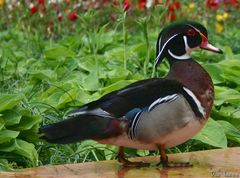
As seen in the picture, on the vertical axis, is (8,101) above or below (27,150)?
above

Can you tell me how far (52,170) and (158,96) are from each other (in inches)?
22.1

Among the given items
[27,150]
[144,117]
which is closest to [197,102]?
[144,117]

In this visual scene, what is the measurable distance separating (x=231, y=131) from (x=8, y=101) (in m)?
1.20

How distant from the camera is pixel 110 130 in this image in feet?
10.6

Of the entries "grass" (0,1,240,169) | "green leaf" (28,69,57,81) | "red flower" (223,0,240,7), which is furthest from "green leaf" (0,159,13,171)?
"red flower" (223,0,240,7)

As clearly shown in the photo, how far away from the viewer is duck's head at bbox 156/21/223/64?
3441 millimetres

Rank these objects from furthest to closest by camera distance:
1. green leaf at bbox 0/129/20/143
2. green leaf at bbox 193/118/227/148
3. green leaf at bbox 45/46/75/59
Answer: green leaf at bbox 45/46/75/59, green leaf at bbox 193/118/227/148, green leaf at bbox 0/129/20/143

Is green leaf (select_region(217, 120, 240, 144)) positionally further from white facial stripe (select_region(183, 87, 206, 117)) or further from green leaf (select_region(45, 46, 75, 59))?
green leaf (select_region(45, 46, 75, 59))

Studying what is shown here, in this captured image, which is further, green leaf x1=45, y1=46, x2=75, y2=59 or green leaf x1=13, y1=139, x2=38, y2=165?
green leaf x1=45, y1=46, x2=75, y2=59

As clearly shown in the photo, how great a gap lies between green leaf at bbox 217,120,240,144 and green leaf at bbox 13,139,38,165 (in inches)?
41.2

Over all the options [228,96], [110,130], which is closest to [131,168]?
[110,130]

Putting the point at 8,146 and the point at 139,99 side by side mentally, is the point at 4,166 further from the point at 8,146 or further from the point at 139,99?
the point at 139,99

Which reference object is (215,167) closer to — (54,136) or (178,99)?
(178,99)

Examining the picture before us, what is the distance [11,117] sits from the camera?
396 centimetres
